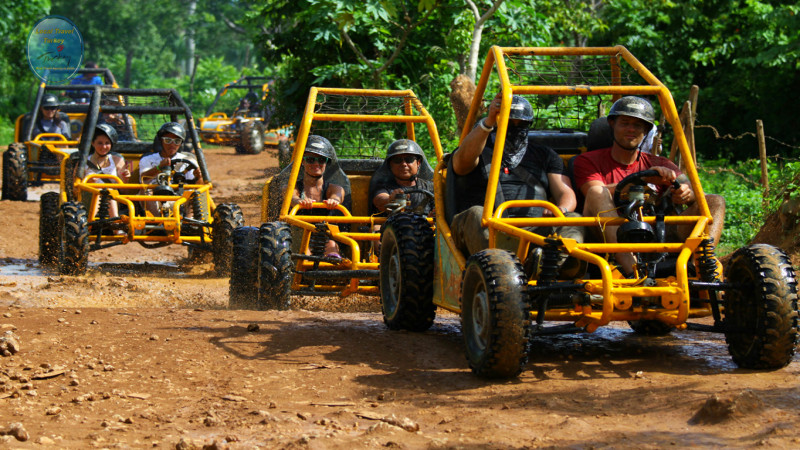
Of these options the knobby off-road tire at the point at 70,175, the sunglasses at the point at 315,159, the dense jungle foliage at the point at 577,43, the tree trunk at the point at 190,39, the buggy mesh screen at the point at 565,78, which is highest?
the tree trunk at the point at 190,39

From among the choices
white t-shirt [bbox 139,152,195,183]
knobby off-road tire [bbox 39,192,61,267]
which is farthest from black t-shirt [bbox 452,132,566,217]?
knobby off-road tire [bbox 39,192,61,267]

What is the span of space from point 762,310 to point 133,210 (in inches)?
268

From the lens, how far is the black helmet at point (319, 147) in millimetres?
8586

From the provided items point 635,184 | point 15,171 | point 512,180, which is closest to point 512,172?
point 512,180

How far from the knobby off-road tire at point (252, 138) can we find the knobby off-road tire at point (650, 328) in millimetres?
21907

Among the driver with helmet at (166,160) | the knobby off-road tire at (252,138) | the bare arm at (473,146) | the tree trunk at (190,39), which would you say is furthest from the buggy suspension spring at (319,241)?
the tree trunk at (190,39)

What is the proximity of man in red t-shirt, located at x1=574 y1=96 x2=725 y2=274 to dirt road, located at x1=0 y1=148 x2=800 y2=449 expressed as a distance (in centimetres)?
84

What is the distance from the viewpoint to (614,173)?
6328 mm

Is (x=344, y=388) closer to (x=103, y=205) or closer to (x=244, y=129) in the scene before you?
(x=103, y=205)

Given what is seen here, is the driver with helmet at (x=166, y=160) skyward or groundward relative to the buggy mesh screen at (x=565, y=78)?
groundward

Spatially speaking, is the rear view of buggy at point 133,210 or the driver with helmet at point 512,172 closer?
the driver with helmet at point 512,172

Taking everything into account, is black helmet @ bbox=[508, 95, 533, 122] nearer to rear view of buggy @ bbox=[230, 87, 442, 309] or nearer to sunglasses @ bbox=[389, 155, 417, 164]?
rear view of buggy @ bbox=[230, 87, 442, 309]

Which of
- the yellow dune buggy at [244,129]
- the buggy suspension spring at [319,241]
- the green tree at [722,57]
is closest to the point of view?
the buggy suspension spring at [319,241]

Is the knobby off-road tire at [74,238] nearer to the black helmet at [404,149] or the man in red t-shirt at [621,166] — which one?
the black helmet at [404,149]
